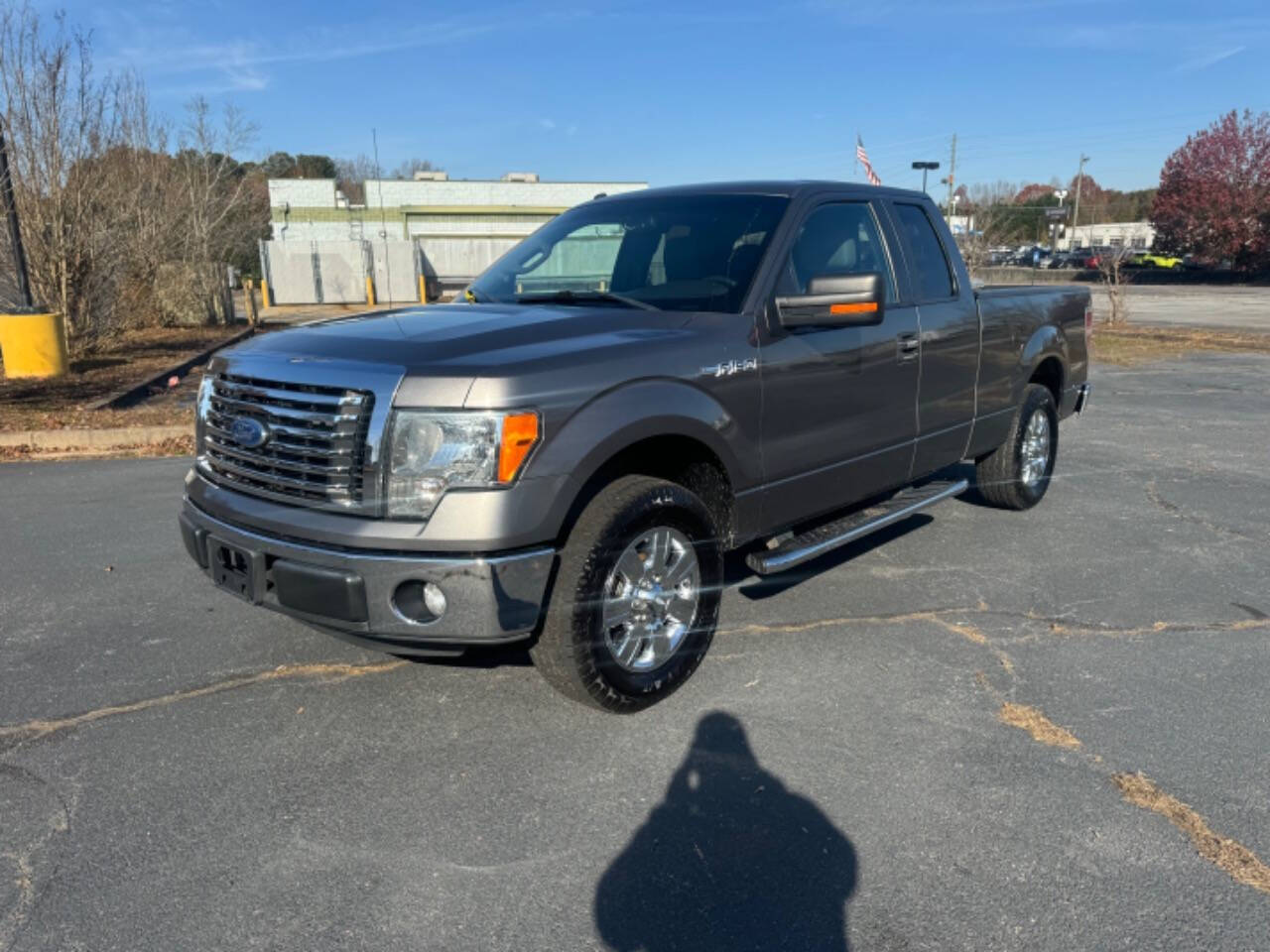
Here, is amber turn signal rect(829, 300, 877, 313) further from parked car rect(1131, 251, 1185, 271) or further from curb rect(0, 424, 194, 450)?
parked car rect(1131, 251, 1185, 271)

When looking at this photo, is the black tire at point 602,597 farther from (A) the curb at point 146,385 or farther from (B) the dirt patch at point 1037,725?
(A) the curb at point 146,385

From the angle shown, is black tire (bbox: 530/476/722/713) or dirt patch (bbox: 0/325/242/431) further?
dirt patch (bbox: 0/325/242/431)

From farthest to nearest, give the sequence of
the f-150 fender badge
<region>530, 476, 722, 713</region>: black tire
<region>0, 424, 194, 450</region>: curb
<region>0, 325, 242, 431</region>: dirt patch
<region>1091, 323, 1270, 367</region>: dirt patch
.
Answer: <region>1091, 323, 1270, 367</region>: dirt patch → <region>0, 325, 242, 431</region>: dirt patch → <region>0, 424, 194, 450</region>: curb → the f-150 fender badge → <region>530, 476, 722, 713</region>: black tire

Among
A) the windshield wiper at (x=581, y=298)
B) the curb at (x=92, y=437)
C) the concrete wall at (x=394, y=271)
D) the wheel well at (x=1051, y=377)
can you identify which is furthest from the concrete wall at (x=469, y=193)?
the windshield wiper at (x=581, y=298)

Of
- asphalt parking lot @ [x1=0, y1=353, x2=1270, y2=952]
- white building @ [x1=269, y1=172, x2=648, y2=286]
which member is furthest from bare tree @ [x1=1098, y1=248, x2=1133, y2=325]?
white building @ [x1=269, y1=172, x2=648, y2=286]

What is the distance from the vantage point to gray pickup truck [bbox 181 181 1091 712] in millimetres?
2934

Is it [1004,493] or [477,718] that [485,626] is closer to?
[477,718]

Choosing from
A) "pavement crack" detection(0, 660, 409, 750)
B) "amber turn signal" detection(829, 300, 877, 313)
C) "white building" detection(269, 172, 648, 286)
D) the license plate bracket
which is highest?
"white building" detection(269, 172, 648, 286)

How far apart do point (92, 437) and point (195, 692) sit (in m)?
5.94

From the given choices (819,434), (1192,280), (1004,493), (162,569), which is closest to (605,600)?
(819,434)

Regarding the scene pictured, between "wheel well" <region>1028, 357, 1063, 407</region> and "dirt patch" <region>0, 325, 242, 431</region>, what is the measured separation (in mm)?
7713

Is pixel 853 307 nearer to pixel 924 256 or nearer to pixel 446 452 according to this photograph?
pixel 924 256

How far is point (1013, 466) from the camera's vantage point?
607 centimetres

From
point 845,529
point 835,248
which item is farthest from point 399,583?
point 835,248
